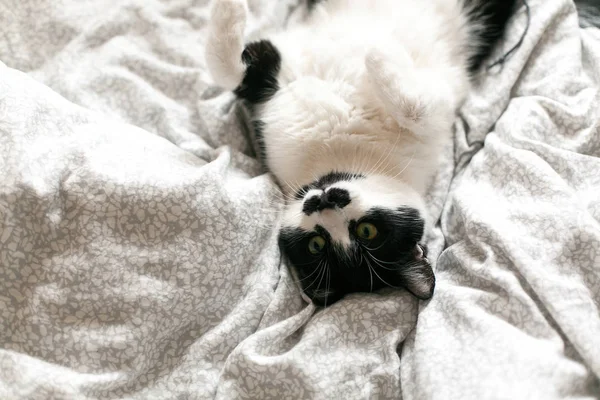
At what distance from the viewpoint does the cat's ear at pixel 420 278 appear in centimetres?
152

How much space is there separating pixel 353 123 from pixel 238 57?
0.44 m

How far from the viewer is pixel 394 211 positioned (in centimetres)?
155

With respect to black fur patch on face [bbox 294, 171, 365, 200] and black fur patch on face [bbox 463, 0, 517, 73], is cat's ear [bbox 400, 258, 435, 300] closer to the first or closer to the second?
black fur patch on face [bbox 294, 171, 365, 200]

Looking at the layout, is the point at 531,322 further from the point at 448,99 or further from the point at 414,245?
the point at 448,99

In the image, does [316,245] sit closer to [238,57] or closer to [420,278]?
[420,278]

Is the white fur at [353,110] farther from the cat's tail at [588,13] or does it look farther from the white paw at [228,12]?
the cat's tail at [588,13]

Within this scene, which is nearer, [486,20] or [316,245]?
[316,245]

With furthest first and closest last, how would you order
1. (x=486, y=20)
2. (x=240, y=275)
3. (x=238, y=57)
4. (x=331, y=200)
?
(x=486, y=20) → (x=238, y=57) → (x=240, y=275) → (x=331, y=200)

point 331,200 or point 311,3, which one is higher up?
point 311,3

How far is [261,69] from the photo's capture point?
1793 mm

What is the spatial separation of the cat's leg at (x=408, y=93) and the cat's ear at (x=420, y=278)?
0.44m

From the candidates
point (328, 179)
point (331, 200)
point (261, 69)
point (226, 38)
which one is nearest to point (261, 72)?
point (261, 69)

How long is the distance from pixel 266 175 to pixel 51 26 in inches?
38.8

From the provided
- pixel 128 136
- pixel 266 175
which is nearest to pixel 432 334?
pixel 266 175
